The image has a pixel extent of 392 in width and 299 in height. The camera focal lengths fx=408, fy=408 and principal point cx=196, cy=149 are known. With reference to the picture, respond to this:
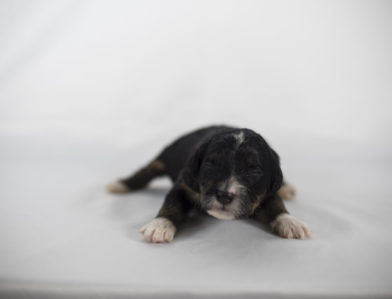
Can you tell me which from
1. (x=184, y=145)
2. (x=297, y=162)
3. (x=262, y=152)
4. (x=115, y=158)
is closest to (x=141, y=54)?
(x=115, y=158)

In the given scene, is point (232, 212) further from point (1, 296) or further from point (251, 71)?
point (251, 71)

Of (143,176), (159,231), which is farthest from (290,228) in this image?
(143,176)

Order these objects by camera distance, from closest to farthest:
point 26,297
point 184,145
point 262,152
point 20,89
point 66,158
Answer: point 26,297 < point 262,152 < point 184,145 < point 20,89 < point 66,158

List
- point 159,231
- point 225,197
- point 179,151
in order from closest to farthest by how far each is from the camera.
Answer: point 225,197, point 159,231, point 179,151

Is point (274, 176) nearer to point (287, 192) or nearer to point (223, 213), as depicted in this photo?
point (223, 213)

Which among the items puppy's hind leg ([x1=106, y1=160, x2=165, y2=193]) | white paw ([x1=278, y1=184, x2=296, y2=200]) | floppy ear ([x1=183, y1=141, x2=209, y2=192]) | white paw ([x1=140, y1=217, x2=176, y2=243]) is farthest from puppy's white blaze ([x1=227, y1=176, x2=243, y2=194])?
puppy's hind leg ([x1=106, y1=160, x2=165, y2=193])

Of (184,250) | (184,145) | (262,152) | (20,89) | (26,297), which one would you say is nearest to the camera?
(26,297)
